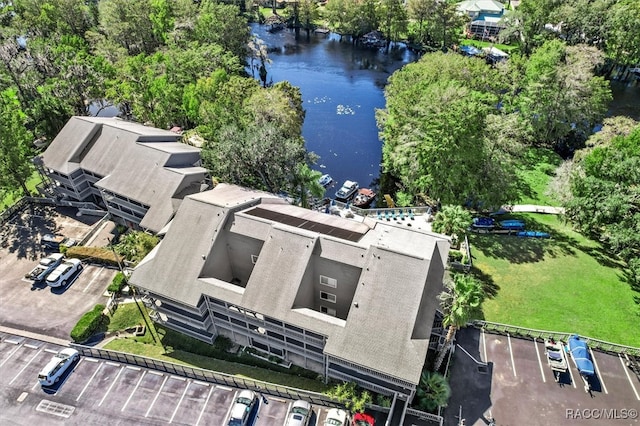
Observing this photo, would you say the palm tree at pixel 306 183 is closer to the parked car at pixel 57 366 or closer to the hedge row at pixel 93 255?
the hedge row at pixel 93 255

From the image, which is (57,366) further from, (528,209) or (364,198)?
(528,209)

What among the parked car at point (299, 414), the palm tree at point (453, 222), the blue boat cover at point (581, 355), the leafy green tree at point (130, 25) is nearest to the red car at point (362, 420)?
the parked car at point (299, 414)

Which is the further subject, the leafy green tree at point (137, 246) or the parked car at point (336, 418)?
the leafy green tree at point (137, 246)

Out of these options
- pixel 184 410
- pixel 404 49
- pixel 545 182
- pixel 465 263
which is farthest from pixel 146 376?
pixel 404 49

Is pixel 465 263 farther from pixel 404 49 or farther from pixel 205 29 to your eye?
pixel 404 49

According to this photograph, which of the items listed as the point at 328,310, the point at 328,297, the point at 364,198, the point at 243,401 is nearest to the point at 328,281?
the point at 328,297

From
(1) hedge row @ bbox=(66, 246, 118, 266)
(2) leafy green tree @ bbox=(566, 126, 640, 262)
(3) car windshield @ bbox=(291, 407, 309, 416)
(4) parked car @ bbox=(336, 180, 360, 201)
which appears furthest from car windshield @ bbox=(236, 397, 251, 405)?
(2) leafy green tree @ bbox=(566, 126, 640, 262)

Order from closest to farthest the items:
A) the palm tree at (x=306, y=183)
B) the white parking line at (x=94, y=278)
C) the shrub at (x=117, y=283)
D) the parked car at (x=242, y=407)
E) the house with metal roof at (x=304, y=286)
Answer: the house with metal roof at (x=304, y=286) < the parked car at (x=242, y=407) < the shrub at (x=117, y=283) < the white parking line at (x=94, y=278) < the palm tree at (x=306, y=183)
